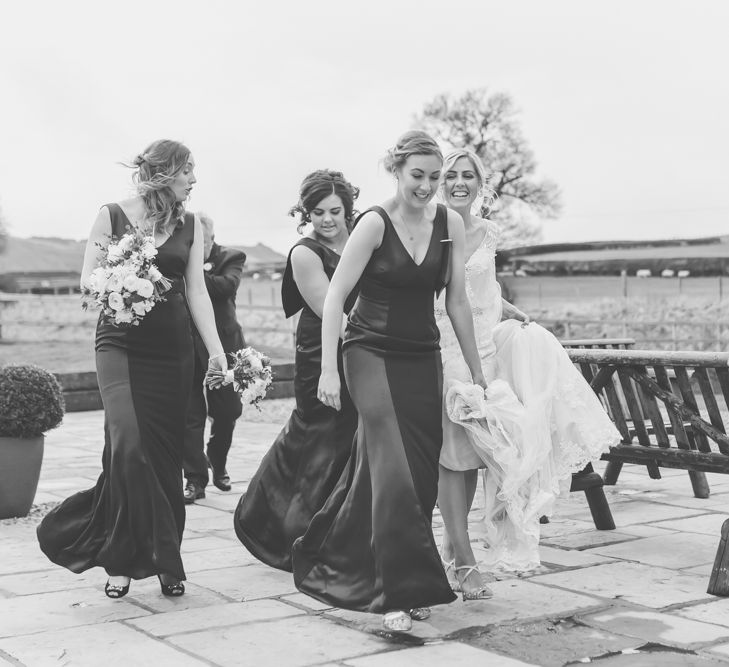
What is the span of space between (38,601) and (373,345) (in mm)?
1927

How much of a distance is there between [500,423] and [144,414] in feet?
5.15

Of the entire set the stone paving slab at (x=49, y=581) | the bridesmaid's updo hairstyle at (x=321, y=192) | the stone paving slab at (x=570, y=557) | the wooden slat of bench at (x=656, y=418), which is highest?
the bridesmaid's updo hairstyle at (x=321, y=192)

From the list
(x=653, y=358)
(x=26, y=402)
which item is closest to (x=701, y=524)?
(x=653, y=358)

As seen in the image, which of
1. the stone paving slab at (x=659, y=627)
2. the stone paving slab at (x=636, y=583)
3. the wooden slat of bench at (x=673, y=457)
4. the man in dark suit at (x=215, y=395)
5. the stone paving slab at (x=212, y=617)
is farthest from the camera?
the man in dark suit at (x=215, y=395)

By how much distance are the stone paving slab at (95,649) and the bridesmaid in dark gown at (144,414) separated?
1.63ft

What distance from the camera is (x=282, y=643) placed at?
4.25 metres

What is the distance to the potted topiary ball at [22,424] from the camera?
7043mm

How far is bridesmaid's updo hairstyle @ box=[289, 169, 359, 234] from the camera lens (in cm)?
539

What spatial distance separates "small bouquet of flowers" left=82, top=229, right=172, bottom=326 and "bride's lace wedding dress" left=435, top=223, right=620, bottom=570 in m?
1.38

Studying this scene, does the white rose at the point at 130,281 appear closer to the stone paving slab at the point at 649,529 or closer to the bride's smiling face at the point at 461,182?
the bride's smiling face at the point at 461,182

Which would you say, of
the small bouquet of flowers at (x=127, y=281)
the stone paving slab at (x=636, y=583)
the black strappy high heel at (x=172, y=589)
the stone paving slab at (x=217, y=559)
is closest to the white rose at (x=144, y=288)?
the small bouquet of flowers at (x=127, y=281)

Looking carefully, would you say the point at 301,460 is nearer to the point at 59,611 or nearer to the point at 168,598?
the point at 168,598

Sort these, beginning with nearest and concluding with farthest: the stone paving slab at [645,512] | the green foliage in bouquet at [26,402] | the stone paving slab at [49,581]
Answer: the stone paving slab at [49,581], the stone paving slab at [645,512], the green foliage in bouquet at [26,402]

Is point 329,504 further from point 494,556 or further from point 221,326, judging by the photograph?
point 221,326
